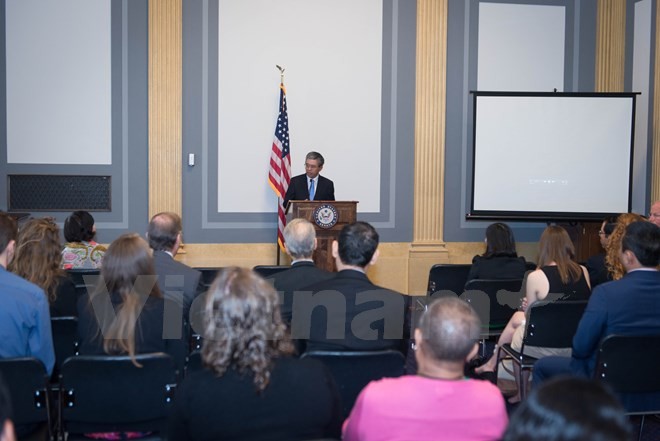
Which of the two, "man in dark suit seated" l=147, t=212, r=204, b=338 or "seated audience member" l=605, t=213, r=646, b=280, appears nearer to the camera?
"man in dark suit seated" l=147, t=212, r=204, b=338

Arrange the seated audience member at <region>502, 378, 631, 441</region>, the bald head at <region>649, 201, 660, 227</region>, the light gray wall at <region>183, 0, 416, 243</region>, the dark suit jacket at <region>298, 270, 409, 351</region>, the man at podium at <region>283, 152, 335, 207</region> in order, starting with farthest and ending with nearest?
the light gray wall at <region>183, 0, 416, 243</region> → the man at podium at <region>283, 152, 335, 207</region> → the bald head at <region>649, 201, 660, 227</region> → the dark suit jacket at <region>298, 270, 409, 351</region> → the seated audience member at <region>502, 378, 631, 441</region>

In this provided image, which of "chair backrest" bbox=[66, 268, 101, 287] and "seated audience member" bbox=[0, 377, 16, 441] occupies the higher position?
"seated audience member" bbox=[0, 377, 16, 441]

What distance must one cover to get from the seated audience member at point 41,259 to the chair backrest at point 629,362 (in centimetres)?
254

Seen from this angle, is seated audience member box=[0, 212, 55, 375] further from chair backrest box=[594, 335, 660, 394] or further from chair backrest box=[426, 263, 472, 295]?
chair backrest box=[426, 263, 472, 295]

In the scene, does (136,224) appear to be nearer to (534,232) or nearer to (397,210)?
(397,210)

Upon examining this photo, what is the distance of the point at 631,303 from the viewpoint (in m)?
2.98

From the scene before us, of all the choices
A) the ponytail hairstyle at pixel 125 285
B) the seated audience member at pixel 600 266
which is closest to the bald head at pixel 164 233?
the ponytail hairstyle at pixel 125 285

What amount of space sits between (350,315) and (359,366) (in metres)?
0.32

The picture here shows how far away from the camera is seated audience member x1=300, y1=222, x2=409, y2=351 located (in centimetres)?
281

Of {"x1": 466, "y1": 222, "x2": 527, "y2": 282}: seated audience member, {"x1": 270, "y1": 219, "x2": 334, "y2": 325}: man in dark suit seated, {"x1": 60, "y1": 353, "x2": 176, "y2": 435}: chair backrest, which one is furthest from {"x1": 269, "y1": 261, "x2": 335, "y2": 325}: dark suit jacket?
{"x1": 466, "y1": 222, "x2": 527, "y2": 282}: seated audience member

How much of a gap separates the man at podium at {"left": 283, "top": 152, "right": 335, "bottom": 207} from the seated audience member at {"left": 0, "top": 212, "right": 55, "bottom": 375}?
459 centimetres

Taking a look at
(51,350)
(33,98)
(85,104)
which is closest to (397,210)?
(85,104)

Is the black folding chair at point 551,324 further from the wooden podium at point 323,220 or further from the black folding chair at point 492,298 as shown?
the wooden podium at point 323,220

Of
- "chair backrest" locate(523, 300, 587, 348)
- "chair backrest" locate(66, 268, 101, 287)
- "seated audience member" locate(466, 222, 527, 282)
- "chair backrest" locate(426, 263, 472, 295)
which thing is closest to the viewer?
"chair backrest" locate(523, 300, 587, 348)
